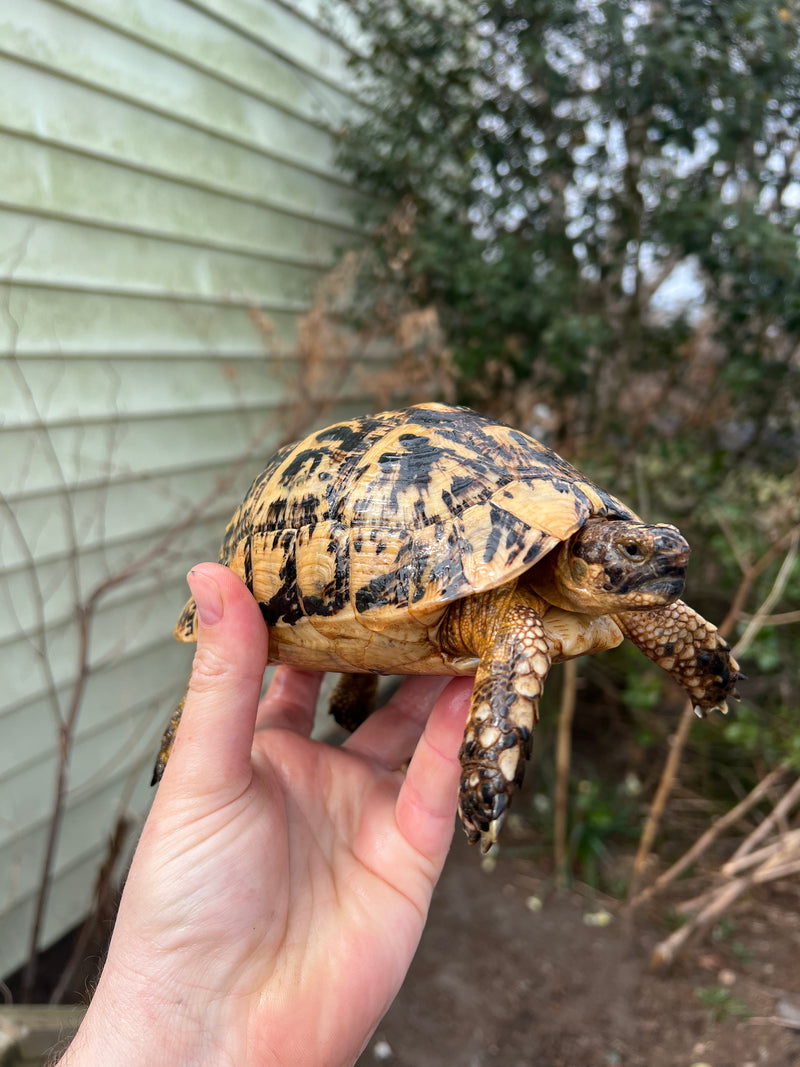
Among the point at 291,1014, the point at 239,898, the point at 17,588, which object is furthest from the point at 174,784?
the point at 17,588

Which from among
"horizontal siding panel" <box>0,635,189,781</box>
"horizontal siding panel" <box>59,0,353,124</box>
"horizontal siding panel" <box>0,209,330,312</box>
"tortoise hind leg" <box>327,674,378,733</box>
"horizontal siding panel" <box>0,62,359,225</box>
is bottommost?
"horizontal siding panel" <box>0,635,189,781</box>

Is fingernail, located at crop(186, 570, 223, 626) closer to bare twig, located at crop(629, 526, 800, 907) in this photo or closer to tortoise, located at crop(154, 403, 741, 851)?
tortoise, located at crop(154, 403, 741, 851)

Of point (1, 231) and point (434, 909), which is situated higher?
point (1, 231)

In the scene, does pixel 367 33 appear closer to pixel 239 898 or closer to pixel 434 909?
pixel 239 898

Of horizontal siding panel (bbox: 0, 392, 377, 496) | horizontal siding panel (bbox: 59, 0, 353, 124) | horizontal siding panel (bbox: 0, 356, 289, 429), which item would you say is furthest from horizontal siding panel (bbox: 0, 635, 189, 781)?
horizontal siding panel (bbox: 59, 0, 353, 124)

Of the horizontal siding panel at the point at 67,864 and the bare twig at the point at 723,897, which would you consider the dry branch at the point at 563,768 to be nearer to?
the bare twig at the point at 723,897

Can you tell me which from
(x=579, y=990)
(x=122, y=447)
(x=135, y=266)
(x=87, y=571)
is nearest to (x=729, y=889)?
(x=579, y=990)

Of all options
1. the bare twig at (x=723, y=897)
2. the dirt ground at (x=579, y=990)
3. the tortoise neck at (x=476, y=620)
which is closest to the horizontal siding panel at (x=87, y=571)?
the tortoise neck at (x=476, y=620)
